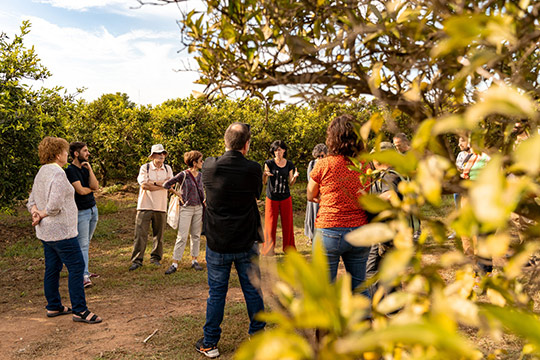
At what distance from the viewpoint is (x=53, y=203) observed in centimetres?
417

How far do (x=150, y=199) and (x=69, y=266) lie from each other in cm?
226

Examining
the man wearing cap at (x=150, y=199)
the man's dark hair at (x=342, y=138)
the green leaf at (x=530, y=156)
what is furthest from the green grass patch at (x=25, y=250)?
the green leaf at (x=530, y=156)

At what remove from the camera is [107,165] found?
13.8 metres

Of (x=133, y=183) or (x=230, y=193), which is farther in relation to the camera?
(x=133, y=183)

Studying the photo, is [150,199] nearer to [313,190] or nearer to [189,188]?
[189,188]

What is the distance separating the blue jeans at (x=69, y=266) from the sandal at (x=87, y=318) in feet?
0.16

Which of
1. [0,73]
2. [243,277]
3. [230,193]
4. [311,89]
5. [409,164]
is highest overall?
[0,73]

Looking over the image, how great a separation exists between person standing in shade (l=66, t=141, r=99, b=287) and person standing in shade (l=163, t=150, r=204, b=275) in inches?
42.4

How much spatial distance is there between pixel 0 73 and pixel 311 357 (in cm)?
871

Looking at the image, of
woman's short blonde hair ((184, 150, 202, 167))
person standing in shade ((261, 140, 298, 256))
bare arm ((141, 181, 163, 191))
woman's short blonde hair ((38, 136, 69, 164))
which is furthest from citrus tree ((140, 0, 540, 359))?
person standing in shade ((261, 140, 298, 256))

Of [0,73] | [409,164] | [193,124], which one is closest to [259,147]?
[193,124]

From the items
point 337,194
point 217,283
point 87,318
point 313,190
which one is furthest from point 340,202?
point 87,318

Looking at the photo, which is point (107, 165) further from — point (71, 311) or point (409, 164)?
point (409, 164)

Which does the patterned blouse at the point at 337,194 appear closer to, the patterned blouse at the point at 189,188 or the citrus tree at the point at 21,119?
the patterned blouse at the point at 189,188
